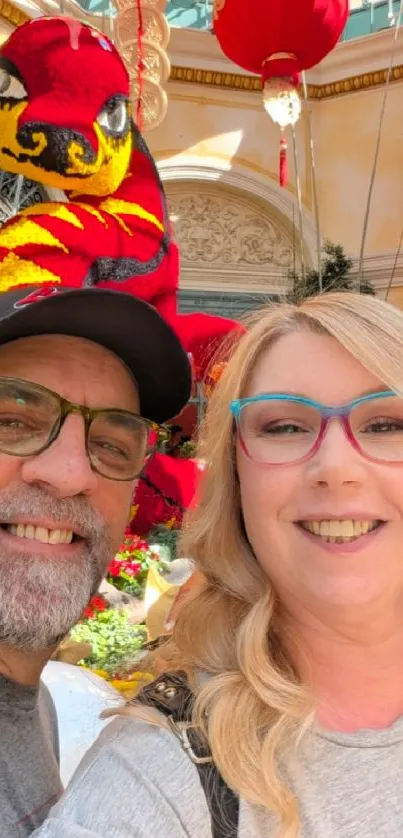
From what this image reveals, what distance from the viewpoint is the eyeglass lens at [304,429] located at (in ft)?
2.56

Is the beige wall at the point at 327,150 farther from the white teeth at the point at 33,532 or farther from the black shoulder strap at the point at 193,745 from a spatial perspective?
the black shoulder strap at the point at 193,745

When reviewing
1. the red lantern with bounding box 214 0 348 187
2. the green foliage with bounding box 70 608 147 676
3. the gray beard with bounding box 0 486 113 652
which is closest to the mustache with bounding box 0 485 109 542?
the gray beard with bounding box 0 486 113 652

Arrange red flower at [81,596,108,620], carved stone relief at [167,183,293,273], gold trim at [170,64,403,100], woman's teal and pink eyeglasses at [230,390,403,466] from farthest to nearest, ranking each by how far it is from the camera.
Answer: carved stone relief at [167,183,293,273]
gold trim at [170,64,403,100]
red flower at [81,596,108,620]
woman's teal and pink eyeglasses at [230,390,403,466]

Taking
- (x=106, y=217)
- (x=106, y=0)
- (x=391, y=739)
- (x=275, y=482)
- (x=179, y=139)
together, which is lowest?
(x=391, y=739)

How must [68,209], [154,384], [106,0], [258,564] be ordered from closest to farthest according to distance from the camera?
1. [258,564]
2. [154,384]
3. [68,209]
4. [106,0]

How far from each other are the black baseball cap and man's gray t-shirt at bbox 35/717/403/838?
543 millimetres

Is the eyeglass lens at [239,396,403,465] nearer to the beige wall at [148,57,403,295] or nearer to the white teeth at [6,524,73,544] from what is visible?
the white teeth at [6,524,73,544]

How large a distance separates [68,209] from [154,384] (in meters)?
0.42

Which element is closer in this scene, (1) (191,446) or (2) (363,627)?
(2) (363,627)

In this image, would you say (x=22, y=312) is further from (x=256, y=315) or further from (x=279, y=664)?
(x=279, y=664)

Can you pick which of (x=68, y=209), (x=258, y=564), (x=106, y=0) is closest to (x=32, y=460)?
(x=258, y=564)

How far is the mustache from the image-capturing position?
3.10 feet

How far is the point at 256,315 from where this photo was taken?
982mm

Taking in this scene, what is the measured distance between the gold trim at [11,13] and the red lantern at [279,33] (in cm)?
104
